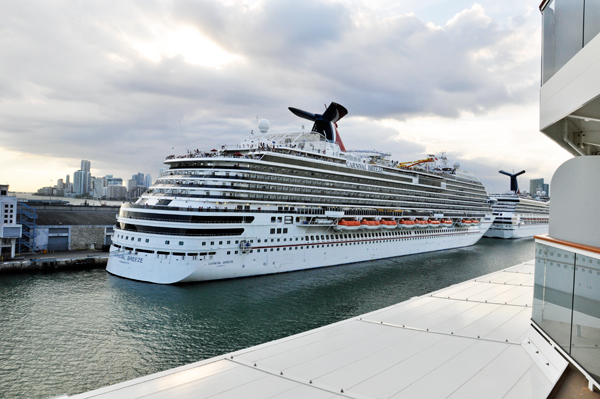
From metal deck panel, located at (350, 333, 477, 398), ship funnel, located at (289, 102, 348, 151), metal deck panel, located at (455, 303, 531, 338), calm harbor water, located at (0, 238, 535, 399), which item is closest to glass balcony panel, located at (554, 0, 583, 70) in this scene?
metal deck panel, located at (350, 333, 477, 398)

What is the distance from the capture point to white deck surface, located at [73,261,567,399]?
5.94 m

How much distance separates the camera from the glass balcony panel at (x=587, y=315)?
489 cm

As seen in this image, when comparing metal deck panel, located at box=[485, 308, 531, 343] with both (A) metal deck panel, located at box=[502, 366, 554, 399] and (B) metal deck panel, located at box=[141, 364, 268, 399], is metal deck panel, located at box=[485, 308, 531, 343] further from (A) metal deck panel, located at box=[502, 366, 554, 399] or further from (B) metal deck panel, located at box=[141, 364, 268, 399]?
(B) metal deck panel, located at box=[141, 364, 268, 399]

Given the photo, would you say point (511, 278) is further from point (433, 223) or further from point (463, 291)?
point (433, 223)

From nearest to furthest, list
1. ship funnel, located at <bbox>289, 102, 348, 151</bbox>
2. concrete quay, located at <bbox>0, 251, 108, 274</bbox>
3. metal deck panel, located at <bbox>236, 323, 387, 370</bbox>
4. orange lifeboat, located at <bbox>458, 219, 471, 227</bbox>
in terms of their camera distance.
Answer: metal deck panel, located at <bbox>236, 323, 387, 370</bbox>, concrete quay, located at <bbox>0, 251, 108, 274</bbox>, ship funnel, located at <bbox>289, 102, 348, 151</bbox>, orange lifeboat, located at <bbox>458, 219, 471, 227</bbox>

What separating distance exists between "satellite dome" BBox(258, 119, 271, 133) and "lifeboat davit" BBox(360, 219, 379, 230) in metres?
12.9

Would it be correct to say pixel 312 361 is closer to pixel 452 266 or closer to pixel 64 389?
pixel 64 389

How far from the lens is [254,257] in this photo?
27188 millimetres

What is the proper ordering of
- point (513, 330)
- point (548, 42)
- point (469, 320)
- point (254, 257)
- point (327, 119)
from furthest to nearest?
point (327, 119) → point (254, 257) → point (469, 320) → point (513, 330) → point (548, 42)

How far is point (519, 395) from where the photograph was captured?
5.75 m

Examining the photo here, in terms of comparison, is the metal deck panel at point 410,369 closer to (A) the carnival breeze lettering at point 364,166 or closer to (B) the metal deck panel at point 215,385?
(B) the metal deck panel at point 215,385

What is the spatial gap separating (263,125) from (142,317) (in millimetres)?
20254

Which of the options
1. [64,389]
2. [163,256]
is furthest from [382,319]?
[163,256]

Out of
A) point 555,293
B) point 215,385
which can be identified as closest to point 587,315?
point 555,293
